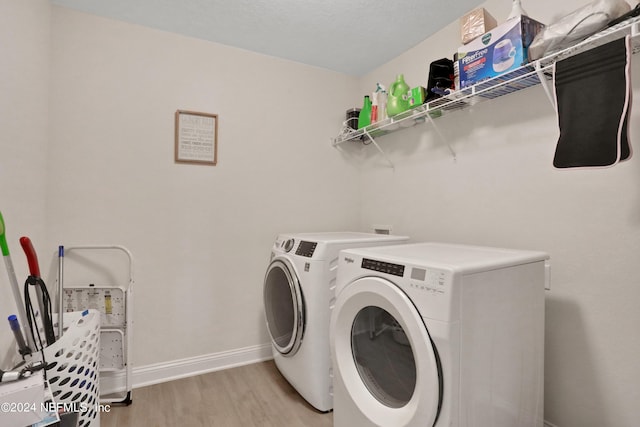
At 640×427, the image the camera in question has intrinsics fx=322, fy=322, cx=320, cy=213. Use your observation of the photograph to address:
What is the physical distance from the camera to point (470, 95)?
1632mm

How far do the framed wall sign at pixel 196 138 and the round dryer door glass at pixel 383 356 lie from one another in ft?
5.04

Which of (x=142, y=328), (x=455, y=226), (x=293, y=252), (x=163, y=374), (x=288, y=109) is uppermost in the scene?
(x=288, y=109)

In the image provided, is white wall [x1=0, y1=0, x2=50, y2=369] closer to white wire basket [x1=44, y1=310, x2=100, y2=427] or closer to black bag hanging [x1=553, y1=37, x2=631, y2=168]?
white wire basket [x1=44, y1=310, x2=100, y2=427]

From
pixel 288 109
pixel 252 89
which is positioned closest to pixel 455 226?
pixel 288 109

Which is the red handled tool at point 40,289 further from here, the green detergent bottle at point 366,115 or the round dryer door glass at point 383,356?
the green detergent bottle at point 366,115

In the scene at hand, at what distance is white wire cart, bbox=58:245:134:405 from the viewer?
189cm

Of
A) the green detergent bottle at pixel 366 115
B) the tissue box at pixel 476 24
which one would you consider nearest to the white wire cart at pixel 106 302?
the green detergent bottle at pixel 366 115

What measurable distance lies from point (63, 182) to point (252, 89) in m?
1.35

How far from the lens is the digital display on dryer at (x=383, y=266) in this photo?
117 cm

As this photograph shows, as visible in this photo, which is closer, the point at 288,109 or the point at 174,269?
the point at 174,269

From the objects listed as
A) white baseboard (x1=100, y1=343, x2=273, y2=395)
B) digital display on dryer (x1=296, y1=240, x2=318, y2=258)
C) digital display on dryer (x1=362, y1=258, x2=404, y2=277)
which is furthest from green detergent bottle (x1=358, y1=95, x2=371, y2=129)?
white baseboard (x1=100, y1=343, x2=273, y2=395)

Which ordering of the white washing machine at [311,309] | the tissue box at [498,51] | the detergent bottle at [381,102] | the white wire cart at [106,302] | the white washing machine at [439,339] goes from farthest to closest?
the detergent bottle at [381,102], the white wire cart at [106,302], the white washing machine at [311,309], the tissue box at [498,51], the white washing machine at [439,339]

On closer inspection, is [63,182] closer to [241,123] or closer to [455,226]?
[241,123]

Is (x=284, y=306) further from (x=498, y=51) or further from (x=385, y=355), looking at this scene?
(x=498, y=51)
